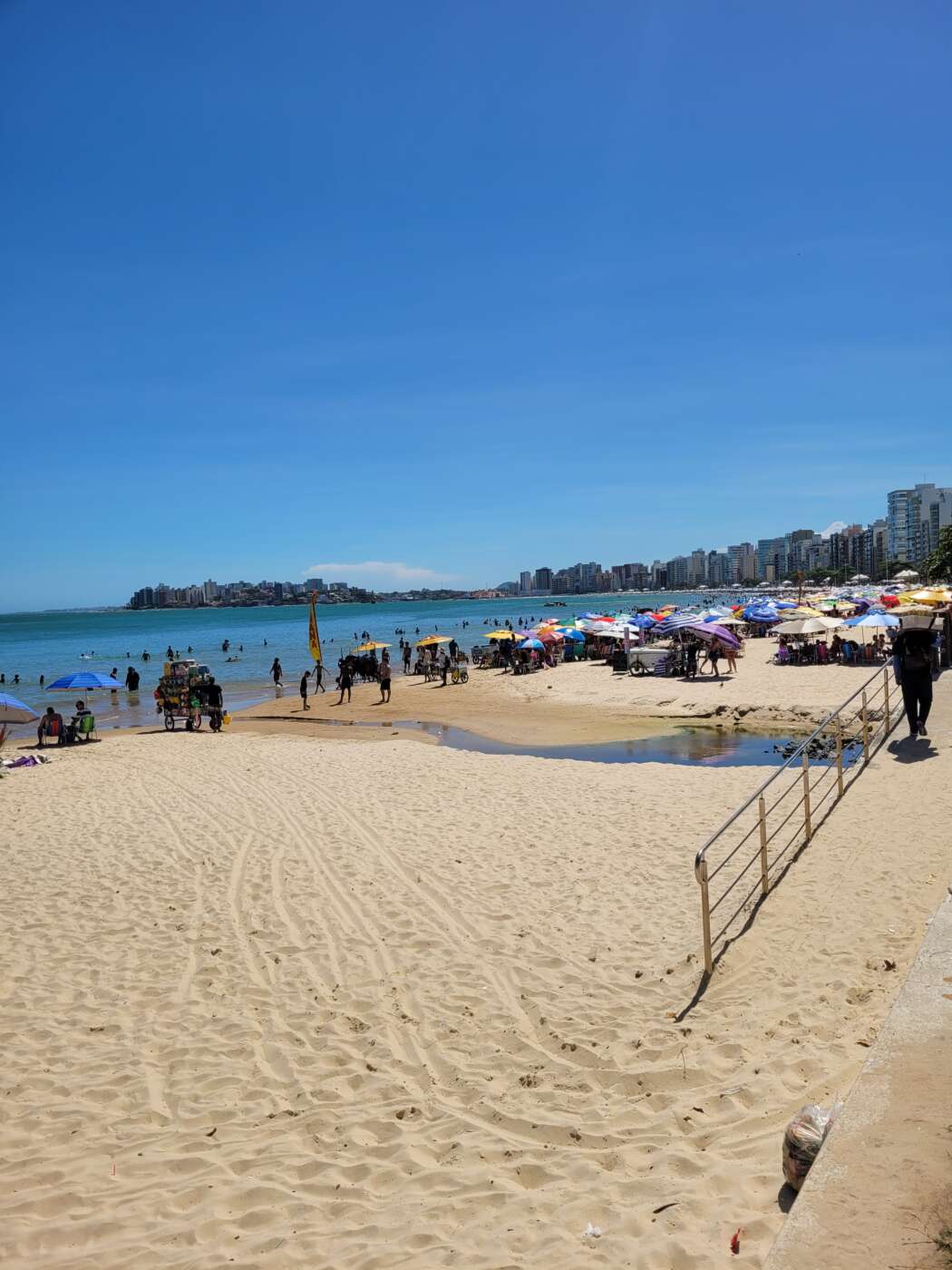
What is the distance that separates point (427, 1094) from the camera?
4398 mm

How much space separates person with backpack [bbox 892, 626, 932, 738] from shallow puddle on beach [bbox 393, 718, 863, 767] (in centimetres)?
235

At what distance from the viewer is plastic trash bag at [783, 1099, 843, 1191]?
3.13 m

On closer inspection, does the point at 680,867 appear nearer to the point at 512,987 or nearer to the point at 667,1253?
the point at 512,987

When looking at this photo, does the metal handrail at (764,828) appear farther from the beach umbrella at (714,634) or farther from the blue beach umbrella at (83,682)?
the blue beach umbrella at (83,682)

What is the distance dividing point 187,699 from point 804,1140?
20.8 metres

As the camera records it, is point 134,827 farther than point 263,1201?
Yes

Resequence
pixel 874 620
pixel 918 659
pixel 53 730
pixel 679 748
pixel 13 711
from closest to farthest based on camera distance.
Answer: pixel 918 659, pixel 679 748, pixel 13 711, pixel 53 730, pixel 874 620

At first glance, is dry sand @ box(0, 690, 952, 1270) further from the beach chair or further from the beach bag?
the beach chair

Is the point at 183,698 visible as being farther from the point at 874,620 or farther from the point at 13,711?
the point at 874,620

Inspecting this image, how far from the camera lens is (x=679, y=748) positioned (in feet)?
52.5

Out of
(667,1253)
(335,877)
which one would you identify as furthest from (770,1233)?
(335,877)

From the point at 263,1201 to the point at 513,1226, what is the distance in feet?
3.91

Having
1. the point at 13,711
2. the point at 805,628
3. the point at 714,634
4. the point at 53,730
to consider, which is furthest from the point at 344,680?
the point at 805,628

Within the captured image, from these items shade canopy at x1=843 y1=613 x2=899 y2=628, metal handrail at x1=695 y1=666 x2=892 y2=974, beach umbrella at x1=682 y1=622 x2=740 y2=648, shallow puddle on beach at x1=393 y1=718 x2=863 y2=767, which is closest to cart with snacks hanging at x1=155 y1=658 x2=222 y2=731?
shallow puddle on beach at x1=393 y1=718 x2=863 y2=767
